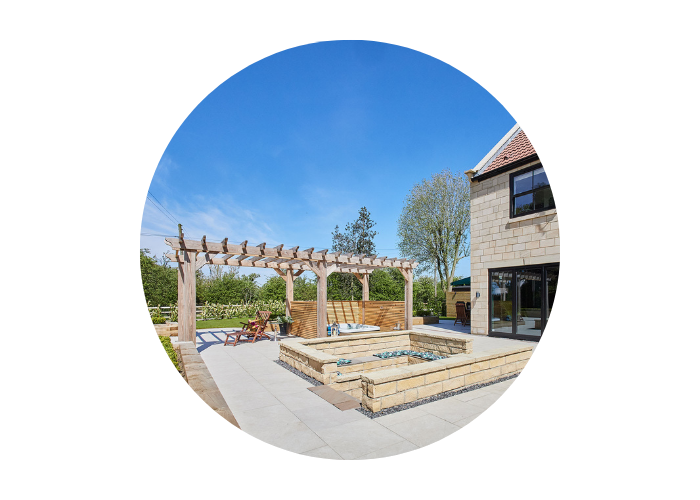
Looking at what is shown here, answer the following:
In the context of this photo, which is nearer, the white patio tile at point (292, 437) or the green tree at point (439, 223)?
the white patio tile at point (292, 437)

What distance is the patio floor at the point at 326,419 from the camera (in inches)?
128

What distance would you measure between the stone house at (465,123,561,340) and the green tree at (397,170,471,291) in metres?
10.3

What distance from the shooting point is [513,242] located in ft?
33.6

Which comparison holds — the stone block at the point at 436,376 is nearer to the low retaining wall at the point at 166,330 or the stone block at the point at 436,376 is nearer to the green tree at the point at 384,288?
the low retaining wall at the point at 166,330

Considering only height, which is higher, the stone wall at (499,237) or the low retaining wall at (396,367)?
the stone wall at (499,237)

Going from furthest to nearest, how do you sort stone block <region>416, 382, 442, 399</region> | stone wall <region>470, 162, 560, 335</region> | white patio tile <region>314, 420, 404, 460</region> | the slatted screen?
1. the slatted screen
2. stone wall <region>470, 162, 560, 335</region>
3. stone block <region>416, 382, 442, 399</region>
4. white patio tile <region>314, 420, 404, 460</region>

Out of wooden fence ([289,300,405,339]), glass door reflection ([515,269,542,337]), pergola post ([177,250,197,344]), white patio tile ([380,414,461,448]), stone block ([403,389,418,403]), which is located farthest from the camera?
wooden fence ([289,300,405,339])

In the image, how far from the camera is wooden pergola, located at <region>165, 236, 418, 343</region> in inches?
321

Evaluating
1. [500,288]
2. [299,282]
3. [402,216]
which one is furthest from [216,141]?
[500,288]

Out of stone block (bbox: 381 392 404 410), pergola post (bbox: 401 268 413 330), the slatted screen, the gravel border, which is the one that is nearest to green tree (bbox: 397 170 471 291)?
the slatted screen

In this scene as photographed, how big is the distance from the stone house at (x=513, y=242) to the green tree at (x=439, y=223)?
33.8ft

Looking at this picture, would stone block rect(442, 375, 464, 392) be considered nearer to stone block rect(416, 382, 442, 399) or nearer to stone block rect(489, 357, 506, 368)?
stone block rect(416, 382, 442, 399)

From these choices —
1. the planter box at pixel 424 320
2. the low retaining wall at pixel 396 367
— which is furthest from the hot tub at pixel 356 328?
the planter box at pixel 424 320

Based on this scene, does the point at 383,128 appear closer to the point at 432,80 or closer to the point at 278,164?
the point at 278,164
